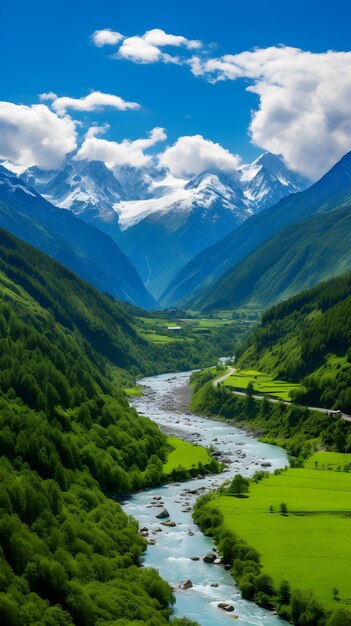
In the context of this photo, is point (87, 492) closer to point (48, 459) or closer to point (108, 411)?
point (48, 459)

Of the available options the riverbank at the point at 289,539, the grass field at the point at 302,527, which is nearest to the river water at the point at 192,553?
the riverbank at the point at 289,539

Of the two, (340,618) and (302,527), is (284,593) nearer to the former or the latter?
(340,618)

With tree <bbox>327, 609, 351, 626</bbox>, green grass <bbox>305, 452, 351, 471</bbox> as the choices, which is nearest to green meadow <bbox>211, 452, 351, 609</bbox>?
tree <bbox>327, 609, 351, 626</bbox>

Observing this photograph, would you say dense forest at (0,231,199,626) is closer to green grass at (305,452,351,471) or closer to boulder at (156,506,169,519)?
boulder at (156,506,169,519)

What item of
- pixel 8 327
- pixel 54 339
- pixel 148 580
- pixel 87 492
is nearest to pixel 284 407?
pixel 54 339

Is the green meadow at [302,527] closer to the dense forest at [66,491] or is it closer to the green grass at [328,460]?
the green grass at [328,460]

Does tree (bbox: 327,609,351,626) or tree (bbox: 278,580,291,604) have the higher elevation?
tree (bbox: 327,609,351,626)

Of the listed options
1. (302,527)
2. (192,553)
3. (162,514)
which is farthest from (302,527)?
(162,514)

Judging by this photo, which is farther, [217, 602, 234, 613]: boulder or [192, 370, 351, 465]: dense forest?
[192, 370, 351, 465]: dense forest
